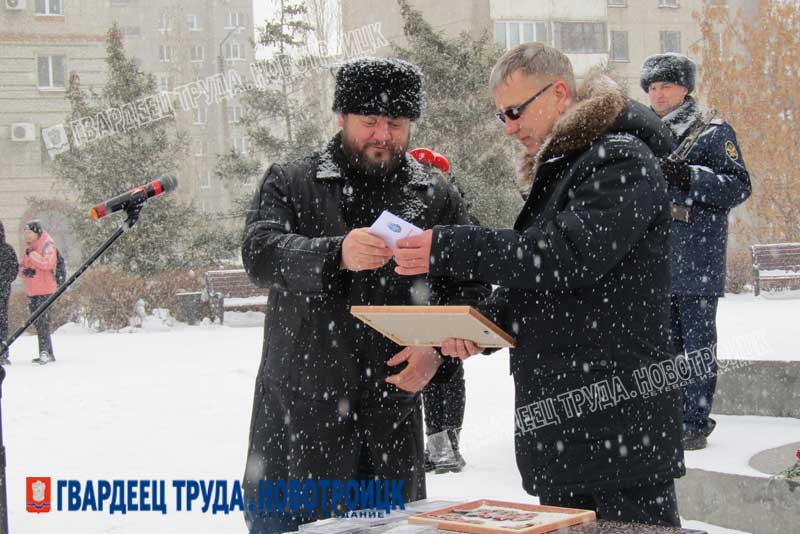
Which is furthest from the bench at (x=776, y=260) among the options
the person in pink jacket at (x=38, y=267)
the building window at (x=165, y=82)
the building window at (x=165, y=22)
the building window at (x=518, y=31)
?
the building window at (x=165, y=22)

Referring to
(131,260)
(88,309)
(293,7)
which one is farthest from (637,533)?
(293,7)

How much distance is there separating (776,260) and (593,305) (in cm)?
1962

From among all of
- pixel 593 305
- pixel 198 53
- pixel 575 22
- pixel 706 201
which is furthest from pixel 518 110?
pixel 198 53

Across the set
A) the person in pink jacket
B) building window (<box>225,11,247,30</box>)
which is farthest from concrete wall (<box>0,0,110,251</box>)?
building window (<box>225,11,247,30</box>)

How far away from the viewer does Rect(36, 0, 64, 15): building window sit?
3228 centimetres

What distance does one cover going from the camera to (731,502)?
13.6ft

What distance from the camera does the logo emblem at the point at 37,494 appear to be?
18.3 feet

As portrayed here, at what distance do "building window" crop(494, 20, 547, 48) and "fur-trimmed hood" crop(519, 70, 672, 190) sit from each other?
30275mm

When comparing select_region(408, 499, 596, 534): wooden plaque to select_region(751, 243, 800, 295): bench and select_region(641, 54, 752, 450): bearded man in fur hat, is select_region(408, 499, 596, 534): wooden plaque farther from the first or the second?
select_region(751, 243, 800, 295): bench

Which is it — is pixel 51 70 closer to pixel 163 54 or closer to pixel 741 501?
pixel 163 54

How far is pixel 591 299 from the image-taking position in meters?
2.47

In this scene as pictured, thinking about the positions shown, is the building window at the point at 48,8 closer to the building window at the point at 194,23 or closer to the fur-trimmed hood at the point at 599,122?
the building window at the point at 194,23

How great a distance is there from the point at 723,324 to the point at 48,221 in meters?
25.9

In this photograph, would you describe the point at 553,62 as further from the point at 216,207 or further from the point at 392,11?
the point at 216,207
